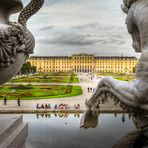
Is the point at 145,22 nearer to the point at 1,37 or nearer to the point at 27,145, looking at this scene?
the point at 1,37

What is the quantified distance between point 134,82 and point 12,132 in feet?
3.49

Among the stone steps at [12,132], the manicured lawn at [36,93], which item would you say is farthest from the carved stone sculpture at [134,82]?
the manicured lawn at [36,93]

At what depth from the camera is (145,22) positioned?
6.36 ft

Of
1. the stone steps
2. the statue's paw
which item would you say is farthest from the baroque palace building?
the statue's paw

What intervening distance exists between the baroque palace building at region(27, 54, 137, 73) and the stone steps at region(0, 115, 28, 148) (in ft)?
332

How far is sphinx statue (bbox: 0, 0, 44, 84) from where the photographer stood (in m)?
2.39

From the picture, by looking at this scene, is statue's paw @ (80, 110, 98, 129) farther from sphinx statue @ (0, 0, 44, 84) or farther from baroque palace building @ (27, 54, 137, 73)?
baroque palace building @ (27, 54, 137, 73)

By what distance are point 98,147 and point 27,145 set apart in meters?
0.77

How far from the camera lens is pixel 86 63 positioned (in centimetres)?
10512

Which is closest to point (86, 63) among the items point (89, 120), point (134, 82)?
point (89, 120)

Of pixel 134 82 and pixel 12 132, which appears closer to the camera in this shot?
pixel 134 82

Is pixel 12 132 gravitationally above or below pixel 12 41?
below

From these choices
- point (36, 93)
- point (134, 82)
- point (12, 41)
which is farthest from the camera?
point (36, 93)

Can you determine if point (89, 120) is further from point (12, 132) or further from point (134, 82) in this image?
point (12, 132)
